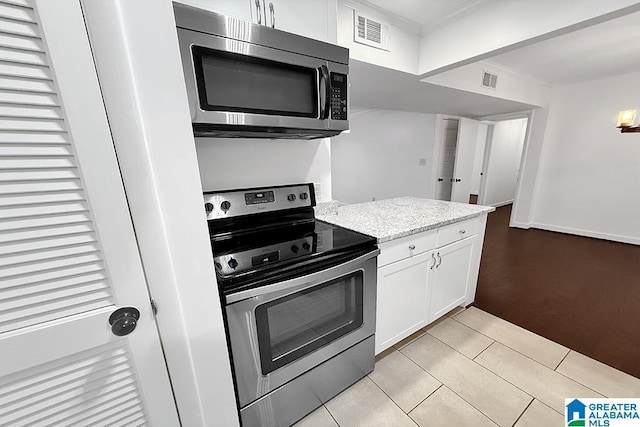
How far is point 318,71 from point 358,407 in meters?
1.74

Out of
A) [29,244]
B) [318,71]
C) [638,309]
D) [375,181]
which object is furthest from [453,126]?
[29,244]

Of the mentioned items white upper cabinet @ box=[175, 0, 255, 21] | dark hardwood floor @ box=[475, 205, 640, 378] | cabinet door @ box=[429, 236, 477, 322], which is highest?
white upper cabinet @ box=[175, 0, 255, 21]

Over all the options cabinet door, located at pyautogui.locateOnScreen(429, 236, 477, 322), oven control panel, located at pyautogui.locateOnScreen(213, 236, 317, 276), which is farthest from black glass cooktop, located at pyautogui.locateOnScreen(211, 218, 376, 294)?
cabinet door, located at pyautogui.locateOnScreen(429, 236, 477, 322)

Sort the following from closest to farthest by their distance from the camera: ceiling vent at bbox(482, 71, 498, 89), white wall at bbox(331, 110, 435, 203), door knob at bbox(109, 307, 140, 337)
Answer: door knob at bbox(109, 307, 140, 337) < ceiling vent at bbox(482, 71, 498, 89) < white wall at bbox(331, 110, 435, 203)

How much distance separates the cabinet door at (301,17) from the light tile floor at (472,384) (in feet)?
6.52

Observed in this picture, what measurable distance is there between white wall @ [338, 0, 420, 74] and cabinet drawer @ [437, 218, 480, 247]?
1418mm

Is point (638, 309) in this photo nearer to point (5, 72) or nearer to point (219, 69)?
point (219, 69)

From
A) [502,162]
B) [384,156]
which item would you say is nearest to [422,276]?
[384,156]

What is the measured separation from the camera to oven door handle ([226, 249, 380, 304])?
87 cm

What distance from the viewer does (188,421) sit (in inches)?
32.7

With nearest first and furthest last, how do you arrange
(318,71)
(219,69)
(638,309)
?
(219,69) → (318,71) → (638,309)

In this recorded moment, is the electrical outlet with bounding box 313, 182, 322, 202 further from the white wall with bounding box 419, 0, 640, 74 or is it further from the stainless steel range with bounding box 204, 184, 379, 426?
the white wall with bounding box 419, 0, 640, 74

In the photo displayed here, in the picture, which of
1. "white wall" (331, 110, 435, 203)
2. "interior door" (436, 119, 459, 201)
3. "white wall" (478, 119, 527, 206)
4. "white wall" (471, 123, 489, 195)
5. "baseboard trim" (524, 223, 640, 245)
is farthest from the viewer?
"white wall" (471, 123, 489, 195)

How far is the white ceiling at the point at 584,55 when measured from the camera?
2.12 m
